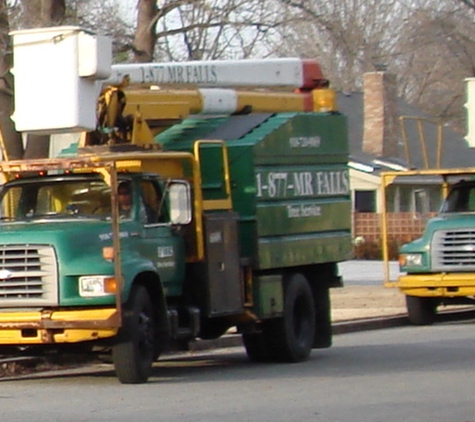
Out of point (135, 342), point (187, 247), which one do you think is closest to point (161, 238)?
point (187, 247)

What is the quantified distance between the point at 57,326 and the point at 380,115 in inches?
1354

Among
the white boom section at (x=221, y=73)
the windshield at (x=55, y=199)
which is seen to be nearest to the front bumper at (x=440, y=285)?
the white boom section at (x=221, y=73)

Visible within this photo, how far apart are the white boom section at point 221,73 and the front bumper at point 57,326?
2.77 metres

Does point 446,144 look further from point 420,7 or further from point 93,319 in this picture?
point 93,319

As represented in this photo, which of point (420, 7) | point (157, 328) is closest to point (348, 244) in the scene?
point (157, 328)

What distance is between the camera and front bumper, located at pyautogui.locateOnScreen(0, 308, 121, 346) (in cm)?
1306

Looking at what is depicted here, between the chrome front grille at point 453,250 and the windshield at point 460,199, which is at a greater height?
the windshield at point 460,199

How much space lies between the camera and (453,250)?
70.9ft

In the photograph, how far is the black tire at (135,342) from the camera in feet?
43.9

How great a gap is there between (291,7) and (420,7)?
101 feet

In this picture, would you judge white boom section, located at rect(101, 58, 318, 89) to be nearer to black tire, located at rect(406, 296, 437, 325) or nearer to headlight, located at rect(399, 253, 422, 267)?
headlight, located at rect(399, 253, 422, 267)

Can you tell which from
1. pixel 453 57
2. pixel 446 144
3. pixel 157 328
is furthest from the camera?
pixel 453 57

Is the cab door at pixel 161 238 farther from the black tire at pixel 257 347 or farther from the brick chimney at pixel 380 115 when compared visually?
the brick chimney at pixel 380 115

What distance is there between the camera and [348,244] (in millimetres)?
18016
